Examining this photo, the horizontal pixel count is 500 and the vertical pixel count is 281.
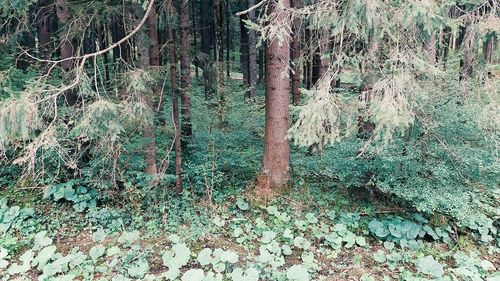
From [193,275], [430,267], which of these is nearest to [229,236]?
[193,275]

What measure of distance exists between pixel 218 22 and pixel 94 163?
22.5 ft

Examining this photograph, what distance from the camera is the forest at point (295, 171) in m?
4.39

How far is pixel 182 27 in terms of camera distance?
303 inches

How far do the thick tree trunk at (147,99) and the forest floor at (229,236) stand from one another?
65 cm

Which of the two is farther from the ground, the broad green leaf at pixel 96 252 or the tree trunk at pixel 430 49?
the tree trunk at pixel 430 49

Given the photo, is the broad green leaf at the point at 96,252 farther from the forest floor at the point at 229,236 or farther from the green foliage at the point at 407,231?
the green foliage at the point at 407,231

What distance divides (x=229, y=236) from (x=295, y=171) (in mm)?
2043

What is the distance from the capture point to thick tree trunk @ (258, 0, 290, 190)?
5922 millimetres

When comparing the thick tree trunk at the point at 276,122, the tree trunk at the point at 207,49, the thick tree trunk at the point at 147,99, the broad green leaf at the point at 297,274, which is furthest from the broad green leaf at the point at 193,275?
the tree trunk at the point at 207,49

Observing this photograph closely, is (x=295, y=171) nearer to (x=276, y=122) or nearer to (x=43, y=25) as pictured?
(x=276, y=122)

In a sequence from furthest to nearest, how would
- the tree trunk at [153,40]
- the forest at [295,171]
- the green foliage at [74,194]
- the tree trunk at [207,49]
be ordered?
the tree trunk at [207,49] < the tree trunk at [153,40] < the green foliage at [74,194] < the forest at [295,171]

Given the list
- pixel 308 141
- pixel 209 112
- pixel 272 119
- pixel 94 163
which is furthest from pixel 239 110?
pixel 308 141

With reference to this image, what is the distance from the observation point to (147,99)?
5926mm

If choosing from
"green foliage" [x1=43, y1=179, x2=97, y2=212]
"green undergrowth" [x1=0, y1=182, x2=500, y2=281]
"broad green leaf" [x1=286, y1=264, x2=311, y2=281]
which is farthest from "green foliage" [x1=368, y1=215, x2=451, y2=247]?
"green foliage" [x1=43, y1=179, x2=97, y2=212]
